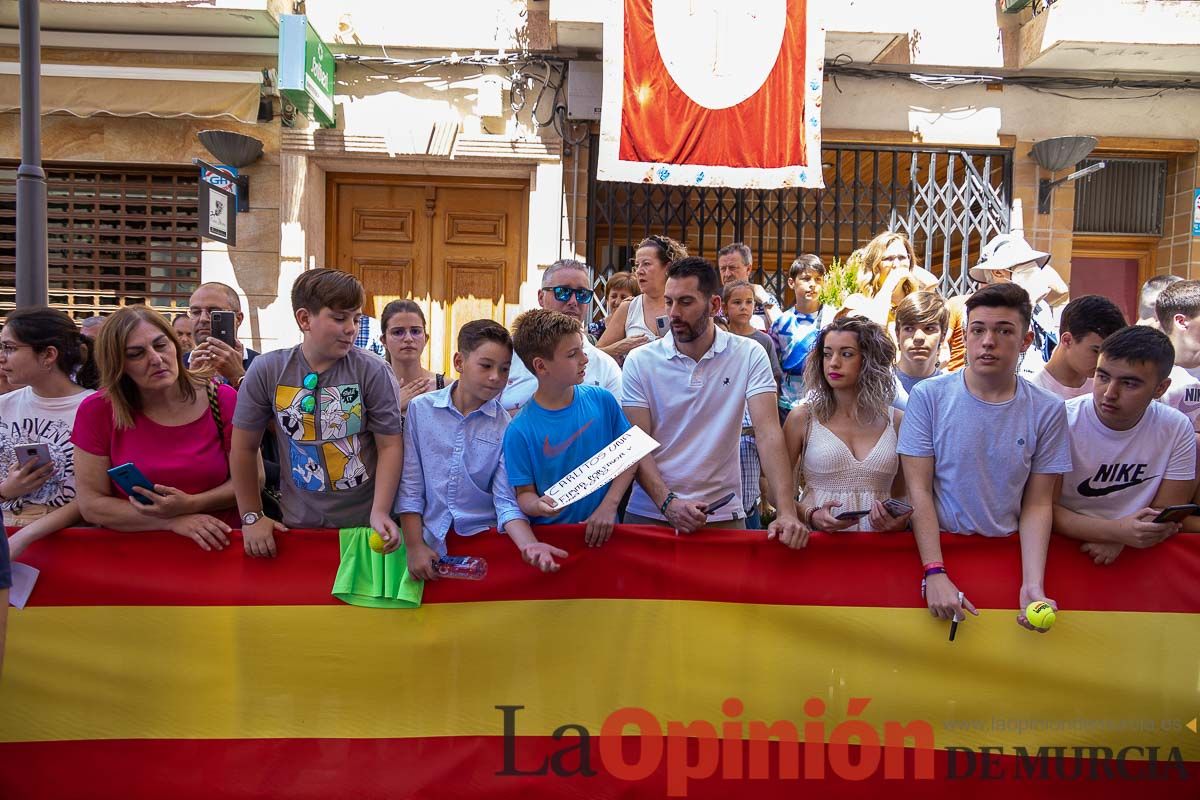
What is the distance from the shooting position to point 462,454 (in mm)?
3406

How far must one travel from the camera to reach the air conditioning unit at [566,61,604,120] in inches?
334

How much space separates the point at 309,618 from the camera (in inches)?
129

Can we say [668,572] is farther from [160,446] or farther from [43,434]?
[43,434]

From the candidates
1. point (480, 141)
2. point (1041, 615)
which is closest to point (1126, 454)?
point (1041, 615)

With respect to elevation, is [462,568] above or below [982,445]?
below

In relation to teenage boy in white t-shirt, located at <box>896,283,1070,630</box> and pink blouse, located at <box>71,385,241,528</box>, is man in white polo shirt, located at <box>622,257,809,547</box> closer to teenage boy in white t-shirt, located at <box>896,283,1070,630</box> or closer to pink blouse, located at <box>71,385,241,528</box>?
teenage boy in white t-shirt, located at <box>896,283,1070,630</box>

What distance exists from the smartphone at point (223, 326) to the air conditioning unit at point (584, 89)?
507 centimetres

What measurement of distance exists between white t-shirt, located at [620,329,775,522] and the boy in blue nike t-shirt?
250 mm

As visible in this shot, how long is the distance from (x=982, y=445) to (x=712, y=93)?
5502 millimetres

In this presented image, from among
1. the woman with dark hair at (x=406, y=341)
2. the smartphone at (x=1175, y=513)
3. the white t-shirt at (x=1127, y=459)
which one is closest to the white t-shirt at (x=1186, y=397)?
the white t-shirt at (x=1127, y=459)

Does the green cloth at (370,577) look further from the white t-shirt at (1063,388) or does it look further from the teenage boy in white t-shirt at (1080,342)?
the white t-shirt at (1063,388)

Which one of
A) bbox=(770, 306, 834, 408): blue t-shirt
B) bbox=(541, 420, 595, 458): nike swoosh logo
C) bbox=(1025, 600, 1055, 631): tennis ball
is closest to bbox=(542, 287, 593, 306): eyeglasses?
bbox=(541, 420, 595, 458): nike swoosh logo

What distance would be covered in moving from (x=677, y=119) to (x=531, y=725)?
5.95 metres

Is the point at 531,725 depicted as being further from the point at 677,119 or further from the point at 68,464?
the point at 677,119
